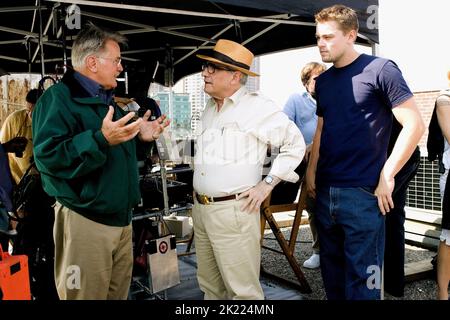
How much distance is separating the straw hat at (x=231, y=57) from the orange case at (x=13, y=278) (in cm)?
151

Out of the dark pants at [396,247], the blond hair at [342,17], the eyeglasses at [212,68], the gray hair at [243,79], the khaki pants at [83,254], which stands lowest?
the dark pants at [396,247]

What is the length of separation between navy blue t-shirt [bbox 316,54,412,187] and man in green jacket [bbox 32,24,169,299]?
3.84 feet

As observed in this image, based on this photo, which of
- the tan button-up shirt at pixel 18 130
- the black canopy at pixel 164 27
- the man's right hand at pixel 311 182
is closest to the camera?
the man's right hand at pixel 311 182

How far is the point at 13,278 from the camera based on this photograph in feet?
6.17

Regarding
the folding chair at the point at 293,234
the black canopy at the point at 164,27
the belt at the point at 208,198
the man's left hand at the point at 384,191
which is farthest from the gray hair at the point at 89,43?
the folding chair at the point at 293,234

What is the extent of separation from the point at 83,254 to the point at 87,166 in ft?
1.69

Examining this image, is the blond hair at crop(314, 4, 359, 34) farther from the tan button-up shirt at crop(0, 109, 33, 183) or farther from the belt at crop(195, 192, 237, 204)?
the tan button-up shirt at crop(0, 109, 33, 183)

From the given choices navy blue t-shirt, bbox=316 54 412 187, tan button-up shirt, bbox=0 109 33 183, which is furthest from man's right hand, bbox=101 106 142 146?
tan button-up shirt, bbox=0 109 33 183

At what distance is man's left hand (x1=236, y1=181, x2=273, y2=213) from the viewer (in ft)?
7.79

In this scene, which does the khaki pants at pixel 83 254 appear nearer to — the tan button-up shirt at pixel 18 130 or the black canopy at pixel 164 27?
the black canopy at pixel 164 27

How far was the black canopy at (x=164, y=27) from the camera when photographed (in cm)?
313

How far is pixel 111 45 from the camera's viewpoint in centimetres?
223

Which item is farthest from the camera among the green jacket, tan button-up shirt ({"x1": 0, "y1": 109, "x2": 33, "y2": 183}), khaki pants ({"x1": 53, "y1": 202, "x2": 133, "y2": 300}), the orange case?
tan button-up shirt ({"x1": 0, "y1": 109, "x2": 33, "y2": 183})
